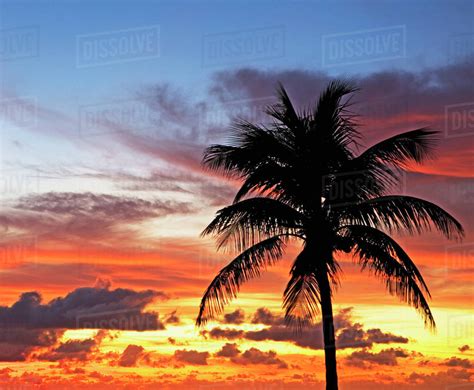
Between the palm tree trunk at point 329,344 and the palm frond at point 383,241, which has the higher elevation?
the palm frond at point 383,241

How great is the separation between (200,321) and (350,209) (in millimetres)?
5477

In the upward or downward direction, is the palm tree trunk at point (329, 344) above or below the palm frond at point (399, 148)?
below

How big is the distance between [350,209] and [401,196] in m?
1.53

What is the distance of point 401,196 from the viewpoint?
25.2 metres

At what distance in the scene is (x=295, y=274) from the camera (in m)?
24.6

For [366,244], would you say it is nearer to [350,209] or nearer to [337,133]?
[350,209]

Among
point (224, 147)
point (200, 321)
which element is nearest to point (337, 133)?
point (224, 147)

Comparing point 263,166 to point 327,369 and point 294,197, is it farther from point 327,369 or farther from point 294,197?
point 327,369

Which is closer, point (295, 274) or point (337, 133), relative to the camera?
point (295, 274)

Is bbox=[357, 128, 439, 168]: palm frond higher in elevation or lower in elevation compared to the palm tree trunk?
higher

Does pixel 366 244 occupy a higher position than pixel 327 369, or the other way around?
pixel 366 244

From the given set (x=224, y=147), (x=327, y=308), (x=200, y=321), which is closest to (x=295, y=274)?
(x=327, y=308)

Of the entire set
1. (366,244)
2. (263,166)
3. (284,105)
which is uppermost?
(284,105)

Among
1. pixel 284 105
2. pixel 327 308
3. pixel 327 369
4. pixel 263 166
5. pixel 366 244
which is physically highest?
pixel 284 105
